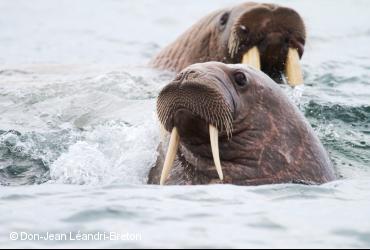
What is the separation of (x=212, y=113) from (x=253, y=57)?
136 inches

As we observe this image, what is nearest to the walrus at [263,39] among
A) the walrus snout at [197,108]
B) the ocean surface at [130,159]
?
the ocean surface at [130,159]

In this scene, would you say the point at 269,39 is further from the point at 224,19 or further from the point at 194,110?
the point at 194,110

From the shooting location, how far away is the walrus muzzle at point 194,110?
711 centimetres

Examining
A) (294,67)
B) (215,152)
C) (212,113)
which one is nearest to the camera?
(215,152)

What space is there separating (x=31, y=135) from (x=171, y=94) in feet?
10.1

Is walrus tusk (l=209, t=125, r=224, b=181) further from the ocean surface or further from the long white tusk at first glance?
the long white tusk

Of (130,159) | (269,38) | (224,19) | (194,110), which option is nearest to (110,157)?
(130,159)

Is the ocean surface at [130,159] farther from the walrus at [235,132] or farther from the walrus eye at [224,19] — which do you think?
the walrus eye at [224,19]

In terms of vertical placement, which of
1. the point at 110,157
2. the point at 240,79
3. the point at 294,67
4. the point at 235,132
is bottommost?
the point at 110,157

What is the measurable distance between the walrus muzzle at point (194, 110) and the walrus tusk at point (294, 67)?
11.1 feet

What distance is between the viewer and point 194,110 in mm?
7145

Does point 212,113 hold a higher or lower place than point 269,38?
higher

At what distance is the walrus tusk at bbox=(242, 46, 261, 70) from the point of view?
410 inches

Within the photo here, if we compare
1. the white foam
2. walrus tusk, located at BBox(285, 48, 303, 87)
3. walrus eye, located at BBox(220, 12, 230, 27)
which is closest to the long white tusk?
the white foam
